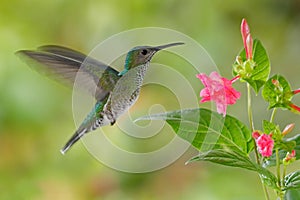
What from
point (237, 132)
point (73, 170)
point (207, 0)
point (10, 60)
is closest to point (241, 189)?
point (73, 170)

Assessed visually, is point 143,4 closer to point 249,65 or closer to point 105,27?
point 105,27

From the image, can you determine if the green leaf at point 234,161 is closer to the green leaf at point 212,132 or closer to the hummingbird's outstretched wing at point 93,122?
the green leaf at point 212,132

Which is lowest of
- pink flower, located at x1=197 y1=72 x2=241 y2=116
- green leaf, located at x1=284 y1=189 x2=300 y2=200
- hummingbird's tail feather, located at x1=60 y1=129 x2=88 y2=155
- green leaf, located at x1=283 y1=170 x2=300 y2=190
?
green leaf, located at x1=284 y1=189 x2=300 y2=200

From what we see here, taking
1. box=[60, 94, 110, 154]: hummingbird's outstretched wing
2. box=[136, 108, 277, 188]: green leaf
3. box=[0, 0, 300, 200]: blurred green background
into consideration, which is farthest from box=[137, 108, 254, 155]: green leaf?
box=[0, 0, 300, 200]: blurred green background

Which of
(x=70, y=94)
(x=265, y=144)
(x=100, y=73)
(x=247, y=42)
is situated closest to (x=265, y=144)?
(x=265, y=144)

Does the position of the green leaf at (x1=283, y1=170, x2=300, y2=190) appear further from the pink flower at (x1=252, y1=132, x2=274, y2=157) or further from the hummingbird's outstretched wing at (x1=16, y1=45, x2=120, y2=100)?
the hummingbird's outstretched wing at (x1=16, y1=45, x2=120, y2=100)

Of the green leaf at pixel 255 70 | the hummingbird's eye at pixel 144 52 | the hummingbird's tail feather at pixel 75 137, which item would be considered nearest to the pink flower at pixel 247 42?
the green leaf at pixel 255 70

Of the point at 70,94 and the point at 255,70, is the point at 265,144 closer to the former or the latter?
the point at 255,70
